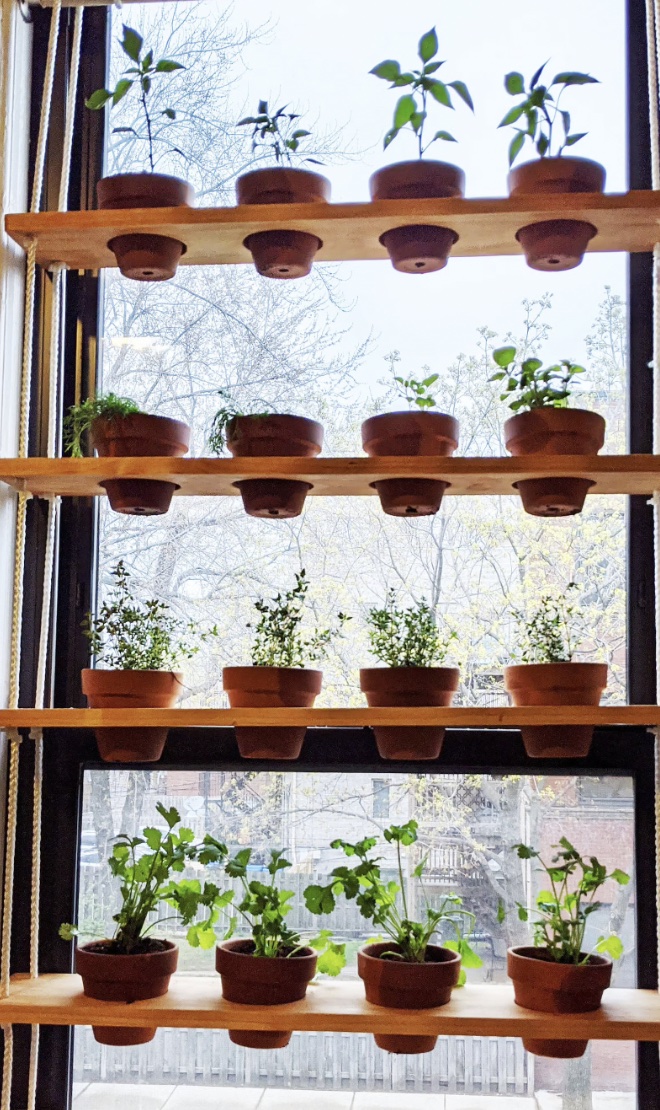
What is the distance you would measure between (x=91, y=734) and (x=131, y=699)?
0.85 feet

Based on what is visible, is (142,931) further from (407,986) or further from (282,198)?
(282,198)

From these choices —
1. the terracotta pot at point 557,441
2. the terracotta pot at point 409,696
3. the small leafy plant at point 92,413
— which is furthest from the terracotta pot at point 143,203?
the terracotta pot at point 409,696

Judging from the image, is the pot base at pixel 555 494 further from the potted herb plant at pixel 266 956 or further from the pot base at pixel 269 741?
the potted herb plant at pixel 266 956

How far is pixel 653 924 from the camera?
78.1 inches

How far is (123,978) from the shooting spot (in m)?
1.80

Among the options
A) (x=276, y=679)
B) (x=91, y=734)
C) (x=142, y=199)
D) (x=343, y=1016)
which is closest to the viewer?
(x=343, y=1016)

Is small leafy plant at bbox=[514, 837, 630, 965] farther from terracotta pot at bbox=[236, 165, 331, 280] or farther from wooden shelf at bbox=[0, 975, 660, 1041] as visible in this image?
terracotta pot at bbox=[236, 165, 331, 280]

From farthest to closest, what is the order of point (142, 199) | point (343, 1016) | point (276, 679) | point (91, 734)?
point (91, 734) → point (142, 199) → point (276, 679) → point (343, 1016)

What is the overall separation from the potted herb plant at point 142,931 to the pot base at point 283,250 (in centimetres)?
98

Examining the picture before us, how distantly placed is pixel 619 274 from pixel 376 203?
1.86 feet

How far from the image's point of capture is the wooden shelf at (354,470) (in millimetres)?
1814

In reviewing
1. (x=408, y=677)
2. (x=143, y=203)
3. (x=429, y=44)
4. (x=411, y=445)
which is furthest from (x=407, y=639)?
(x=429, y=44)

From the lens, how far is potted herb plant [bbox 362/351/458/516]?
6.14 feet

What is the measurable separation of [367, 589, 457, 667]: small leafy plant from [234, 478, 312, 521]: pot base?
23cm
